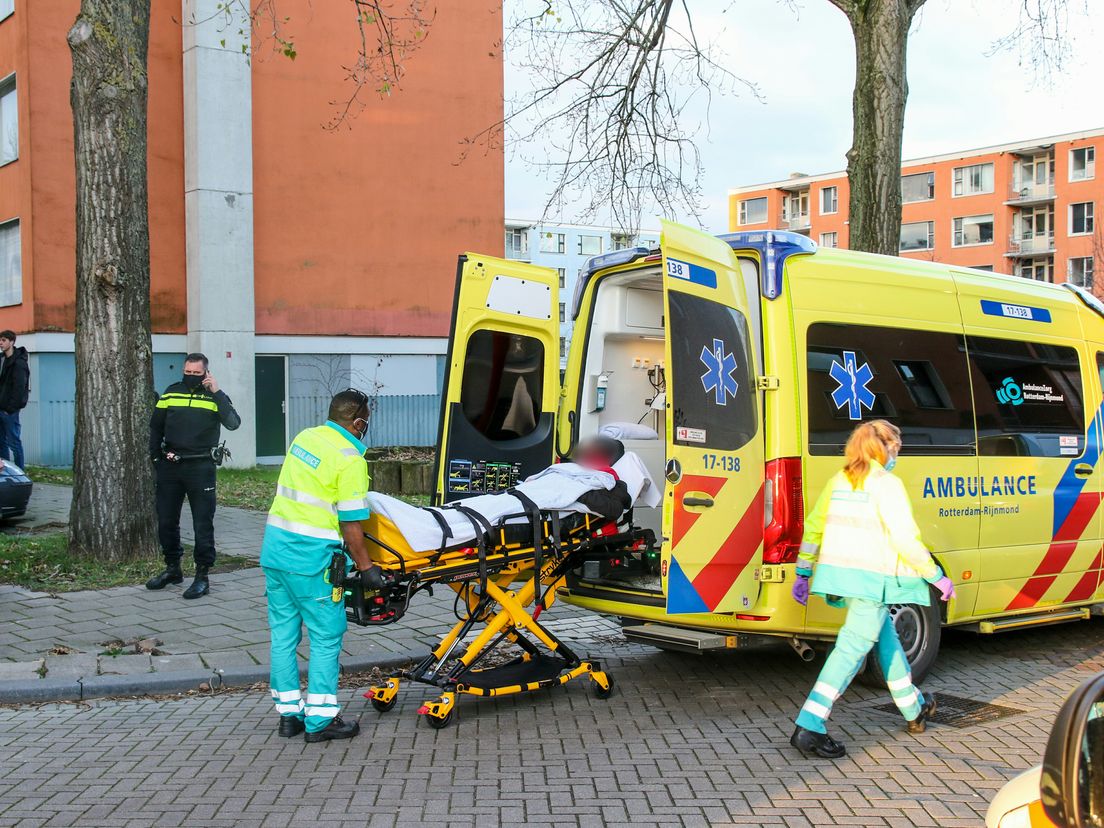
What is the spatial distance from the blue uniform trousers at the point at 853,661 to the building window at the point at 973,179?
2631 inches

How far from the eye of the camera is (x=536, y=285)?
23.1 feet

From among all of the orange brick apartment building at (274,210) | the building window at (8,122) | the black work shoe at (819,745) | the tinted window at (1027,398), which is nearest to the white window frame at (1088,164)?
the orange brick apartment building at (274,210)

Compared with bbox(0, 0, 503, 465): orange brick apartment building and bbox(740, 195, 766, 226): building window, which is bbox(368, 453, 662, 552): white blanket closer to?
bbox(0, 0, 503, 465): orange brick apartment building

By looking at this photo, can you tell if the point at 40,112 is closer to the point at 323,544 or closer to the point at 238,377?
the point at 238,377

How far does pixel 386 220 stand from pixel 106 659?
18.4 metres

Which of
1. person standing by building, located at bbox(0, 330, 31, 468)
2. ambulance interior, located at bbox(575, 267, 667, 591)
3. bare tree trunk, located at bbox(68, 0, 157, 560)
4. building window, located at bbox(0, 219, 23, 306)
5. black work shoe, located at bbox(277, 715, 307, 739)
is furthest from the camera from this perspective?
building window, located at bbox(0, 219, 23, 306)

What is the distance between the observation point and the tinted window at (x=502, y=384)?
Result: 680 cm

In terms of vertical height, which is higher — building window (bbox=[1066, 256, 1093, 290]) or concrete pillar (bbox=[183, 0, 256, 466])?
building window (bbox=[1066, 256, 1093, 290])

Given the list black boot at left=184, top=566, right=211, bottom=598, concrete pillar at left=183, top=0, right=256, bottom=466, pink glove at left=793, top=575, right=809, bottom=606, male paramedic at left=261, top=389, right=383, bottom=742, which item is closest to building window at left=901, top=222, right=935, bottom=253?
concrete pillar at left=183, top=0, right=256, bottom=466

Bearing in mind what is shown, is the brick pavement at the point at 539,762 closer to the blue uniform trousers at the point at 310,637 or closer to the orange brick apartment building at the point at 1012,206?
the blue uniform trousers at the point at 310,637

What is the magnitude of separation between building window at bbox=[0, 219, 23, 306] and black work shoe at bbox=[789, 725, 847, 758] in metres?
19.6

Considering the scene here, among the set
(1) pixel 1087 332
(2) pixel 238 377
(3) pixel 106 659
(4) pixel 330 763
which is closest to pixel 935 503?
(1) pixel 1087 332

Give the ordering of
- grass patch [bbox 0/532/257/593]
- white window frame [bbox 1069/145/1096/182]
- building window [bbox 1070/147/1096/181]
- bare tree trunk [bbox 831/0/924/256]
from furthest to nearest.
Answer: building window [bbox 1070/147/1096/181], white window frame [bbox 1069/145/1096/182], bare tree trunk [bbox 831/0/924/256], grass patch [bbox 0/532/257/593]

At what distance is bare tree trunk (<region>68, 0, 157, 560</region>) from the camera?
920 cm
